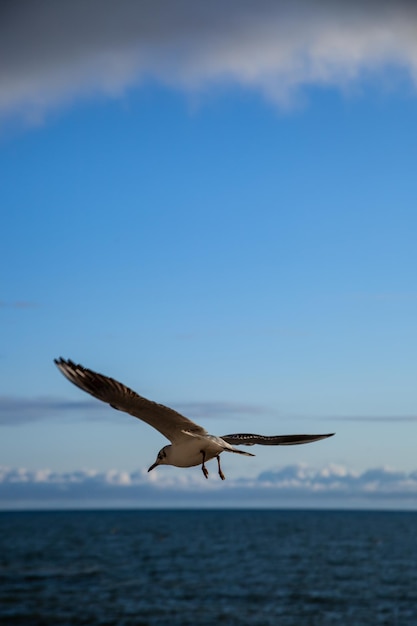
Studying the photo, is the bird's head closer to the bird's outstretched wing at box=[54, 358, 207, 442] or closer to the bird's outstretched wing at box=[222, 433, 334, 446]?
the bird's outstretched wing at box=[54, 358, 207, 442]

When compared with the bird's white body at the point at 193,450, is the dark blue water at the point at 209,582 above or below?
below

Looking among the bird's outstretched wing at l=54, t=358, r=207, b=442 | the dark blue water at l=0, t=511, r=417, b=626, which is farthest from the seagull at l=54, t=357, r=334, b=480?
the dark blue water at l=0, t=511, r=417, b=626

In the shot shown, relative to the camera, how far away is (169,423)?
9734 millimetres

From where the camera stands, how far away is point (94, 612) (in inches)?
2432

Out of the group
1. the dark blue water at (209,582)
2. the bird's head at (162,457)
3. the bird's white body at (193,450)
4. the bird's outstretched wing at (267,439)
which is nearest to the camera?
the bird's white body at (193,450)

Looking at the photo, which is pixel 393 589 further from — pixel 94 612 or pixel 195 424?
pixel 195 424

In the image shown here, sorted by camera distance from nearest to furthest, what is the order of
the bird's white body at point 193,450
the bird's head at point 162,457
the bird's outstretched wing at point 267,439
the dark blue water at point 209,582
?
the bird's white body at point 193,450
the bird's outstretched wing at point 267,439
the bird's head at point 162,457
the dark blue water at point 209,582

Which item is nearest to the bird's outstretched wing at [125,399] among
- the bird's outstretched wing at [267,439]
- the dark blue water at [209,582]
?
the bird's outstretched wing at [267,439]

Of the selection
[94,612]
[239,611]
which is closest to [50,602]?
[94,612]

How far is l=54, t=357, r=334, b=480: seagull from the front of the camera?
944 cm

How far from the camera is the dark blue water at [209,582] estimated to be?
61.2 m

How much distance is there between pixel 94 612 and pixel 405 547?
7400 cm

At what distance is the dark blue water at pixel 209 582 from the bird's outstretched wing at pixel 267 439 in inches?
1971

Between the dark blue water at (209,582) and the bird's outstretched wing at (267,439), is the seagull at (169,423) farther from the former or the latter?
the dark blue water at (209,582)
